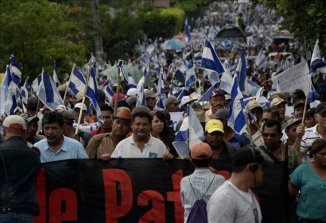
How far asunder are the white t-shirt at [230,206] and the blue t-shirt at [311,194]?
176 cm

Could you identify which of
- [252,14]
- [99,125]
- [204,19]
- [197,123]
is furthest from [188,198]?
[204,19]

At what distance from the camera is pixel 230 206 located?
7375 mm

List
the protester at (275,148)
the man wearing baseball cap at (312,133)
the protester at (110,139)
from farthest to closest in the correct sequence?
the protester at (110,139)
the man wearing baseball cap at (312,133)
the protester at (275,148)

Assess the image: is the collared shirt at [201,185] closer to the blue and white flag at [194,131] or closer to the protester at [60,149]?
the blue and white flag at [194,131]

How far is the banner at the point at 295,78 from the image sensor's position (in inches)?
552

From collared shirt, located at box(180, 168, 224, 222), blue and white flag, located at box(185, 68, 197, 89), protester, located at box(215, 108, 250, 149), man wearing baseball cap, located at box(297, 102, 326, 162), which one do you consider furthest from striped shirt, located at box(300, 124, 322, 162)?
blue and white flag, located at box(185, 68, 197, 89)

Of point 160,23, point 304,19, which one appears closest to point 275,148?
point 304,19

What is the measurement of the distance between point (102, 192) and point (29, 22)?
19.9 m

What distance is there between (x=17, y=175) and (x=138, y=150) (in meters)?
1.85

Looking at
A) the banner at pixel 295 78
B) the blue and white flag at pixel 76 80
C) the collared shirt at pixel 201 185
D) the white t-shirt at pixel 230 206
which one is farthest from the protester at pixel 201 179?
the blue and white flag at pixel 76 80

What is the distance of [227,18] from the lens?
8938 centimetres

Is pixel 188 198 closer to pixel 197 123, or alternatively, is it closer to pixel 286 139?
pixel 197 123

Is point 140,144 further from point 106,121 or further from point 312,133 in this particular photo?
point 106,121

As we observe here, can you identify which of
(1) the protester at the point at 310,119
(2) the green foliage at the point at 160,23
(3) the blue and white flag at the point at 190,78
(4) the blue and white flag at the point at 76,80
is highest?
(2) the green foliage at the point at 160,23
